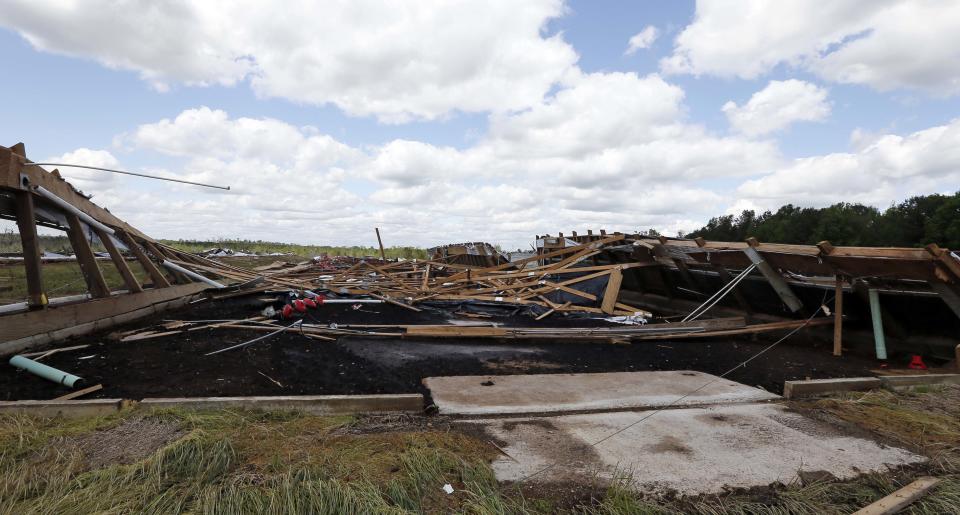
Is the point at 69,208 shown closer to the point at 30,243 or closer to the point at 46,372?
the point at 30,243

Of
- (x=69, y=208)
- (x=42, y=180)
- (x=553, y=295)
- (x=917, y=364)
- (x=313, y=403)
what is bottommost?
(x=917, y=364)

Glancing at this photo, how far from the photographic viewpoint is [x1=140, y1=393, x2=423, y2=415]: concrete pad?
14.6 feet

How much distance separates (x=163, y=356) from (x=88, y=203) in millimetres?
3854

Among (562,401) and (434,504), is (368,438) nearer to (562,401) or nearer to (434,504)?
(434,504)

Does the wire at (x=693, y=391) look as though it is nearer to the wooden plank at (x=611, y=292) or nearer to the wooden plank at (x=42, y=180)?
the wooden plank at (x=611, y=292)

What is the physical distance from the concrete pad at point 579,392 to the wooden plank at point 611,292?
580 cm

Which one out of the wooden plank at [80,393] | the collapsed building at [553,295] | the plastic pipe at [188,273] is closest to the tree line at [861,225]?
the collapsed building at [553,295]

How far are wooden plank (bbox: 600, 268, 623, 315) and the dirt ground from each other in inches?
133

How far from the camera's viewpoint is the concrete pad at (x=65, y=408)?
14.1ft

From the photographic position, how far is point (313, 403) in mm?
4570

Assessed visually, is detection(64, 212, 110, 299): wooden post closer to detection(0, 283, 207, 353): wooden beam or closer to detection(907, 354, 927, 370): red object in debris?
detection(0, 283, 207, 353): wooden beam

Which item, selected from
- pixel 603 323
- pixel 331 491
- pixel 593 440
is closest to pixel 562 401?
pixel 593 440

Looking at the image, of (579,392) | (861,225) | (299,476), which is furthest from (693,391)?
(861,225)

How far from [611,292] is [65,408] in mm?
10585
